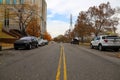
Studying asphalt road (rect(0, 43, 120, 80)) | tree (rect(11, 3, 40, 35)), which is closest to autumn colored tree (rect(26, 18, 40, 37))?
tree (rect(11, 3, 40, 35))

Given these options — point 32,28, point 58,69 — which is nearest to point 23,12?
point 32,28

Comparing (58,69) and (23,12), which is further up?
(23,12)

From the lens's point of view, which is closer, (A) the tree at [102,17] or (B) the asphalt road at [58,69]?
(B) the asphalt road at [58,69]

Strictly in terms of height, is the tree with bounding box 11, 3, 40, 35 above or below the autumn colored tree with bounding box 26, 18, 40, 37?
above

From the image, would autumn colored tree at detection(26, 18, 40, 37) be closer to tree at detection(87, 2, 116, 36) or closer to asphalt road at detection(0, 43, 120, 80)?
tree at detection(87, 2, 116, 36)

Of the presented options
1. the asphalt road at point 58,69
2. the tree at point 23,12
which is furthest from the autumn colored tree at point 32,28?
the asphalt road at point 58,69

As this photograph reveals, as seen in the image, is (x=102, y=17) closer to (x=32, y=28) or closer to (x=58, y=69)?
(x=32, y=28)

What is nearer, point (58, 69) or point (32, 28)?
point (58, 69)

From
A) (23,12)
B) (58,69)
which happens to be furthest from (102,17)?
(58,69)

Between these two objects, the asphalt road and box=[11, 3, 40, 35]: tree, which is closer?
the asphalt road

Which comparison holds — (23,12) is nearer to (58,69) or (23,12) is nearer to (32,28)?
(32,28)

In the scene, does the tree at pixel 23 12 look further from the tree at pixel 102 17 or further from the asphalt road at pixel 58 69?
the asphalt road at pixel 58 69

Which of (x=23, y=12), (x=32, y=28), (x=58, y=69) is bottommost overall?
(x=58, y=69)

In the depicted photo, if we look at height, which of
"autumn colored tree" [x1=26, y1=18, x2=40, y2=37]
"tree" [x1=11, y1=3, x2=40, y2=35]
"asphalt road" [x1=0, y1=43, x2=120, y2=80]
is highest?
"tree" [x1=11, y1=3, x2=40, y2=35]
